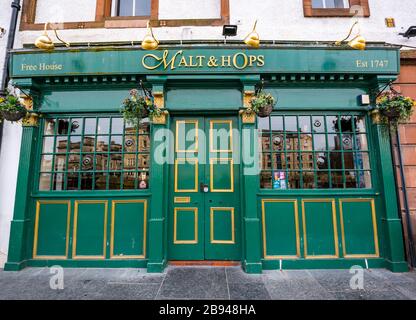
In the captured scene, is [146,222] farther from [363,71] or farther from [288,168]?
[363,71]

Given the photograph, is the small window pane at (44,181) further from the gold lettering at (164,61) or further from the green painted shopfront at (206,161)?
the gold lettering at (164,61)

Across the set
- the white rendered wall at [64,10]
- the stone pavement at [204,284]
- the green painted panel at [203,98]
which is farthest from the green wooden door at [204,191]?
the white rendered wall at [64,10]

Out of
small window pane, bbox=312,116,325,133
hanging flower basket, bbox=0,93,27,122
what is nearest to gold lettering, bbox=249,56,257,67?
small window pane, bbox=312,116,325,133

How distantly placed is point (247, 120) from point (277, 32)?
239cm

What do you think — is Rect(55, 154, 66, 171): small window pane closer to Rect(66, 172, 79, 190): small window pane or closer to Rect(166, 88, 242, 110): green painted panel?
Rect(66, 172, 79, 190): small window pane

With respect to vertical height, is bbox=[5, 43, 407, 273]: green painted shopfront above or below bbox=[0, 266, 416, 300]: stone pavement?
above

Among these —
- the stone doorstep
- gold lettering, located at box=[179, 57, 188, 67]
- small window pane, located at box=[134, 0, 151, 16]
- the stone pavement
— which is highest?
small window pane, located at box=[134, 0, 151, 16]

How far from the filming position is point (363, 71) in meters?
4.82

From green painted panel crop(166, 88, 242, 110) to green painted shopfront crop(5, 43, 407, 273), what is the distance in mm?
23

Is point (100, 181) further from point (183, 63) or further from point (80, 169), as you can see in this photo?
Result: point (183, 63)

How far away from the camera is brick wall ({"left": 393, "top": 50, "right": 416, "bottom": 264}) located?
4.79 metres
